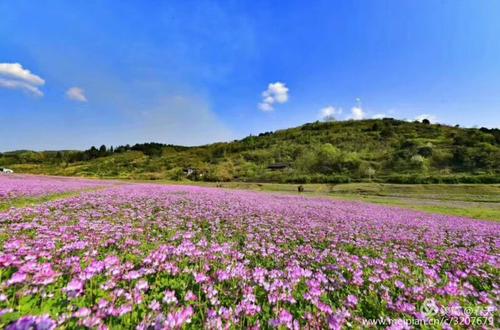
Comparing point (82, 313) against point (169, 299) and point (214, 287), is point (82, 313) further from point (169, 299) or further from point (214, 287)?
point (214, 287)

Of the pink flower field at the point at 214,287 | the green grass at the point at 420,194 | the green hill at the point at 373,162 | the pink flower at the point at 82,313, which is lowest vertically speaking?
the green grass at the point at 420,194

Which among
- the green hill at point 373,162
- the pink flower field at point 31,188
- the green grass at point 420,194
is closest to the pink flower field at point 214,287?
the pink flower field at point 31,188

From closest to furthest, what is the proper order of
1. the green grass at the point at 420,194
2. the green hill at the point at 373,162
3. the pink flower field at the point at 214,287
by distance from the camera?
the pink flower field at the point at 214,287 < the green grass at the point at 420,194 < the green hill at the point at 373,162

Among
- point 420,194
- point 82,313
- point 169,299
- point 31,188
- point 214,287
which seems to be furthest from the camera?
point 420,194

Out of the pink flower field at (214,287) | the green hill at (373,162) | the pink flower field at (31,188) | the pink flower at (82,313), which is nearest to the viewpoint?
the pink flower at (82,313)

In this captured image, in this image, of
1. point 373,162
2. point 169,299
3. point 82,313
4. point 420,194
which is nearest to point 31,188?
point 82,313

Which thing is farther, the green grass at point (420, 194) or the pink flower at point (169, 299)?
the green grass at point (420, 194)

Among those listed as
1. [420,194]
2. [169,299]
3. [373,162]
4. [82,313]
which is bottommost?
[420,194]

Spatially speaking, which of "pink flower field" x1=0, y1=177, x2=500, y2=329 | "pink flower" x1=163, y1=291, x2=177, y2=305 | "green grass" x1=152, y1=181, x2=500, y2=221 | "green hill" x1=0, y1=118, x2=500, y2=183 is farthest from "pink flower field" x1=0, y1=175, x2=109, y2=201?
"green hill" x1=0, y1=118, x2=500, y2=183

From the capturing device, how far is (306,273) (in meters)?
3.47

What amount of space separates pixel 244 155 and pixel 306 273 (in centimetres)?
7979

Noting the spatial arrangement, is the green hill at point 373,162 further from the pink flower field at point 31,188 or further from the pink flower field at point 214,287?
the pink flower field at point 214,287

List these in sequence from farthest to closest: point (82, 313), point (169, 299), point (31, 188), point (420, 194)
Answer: point (420, 194)
point (31, 188)
point (169, 299)
point (82, 313)

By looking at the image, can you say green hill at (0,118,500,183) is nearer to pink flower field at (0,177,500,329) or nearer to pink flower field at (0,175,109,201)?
pink flower field at (0,175,109,201)
